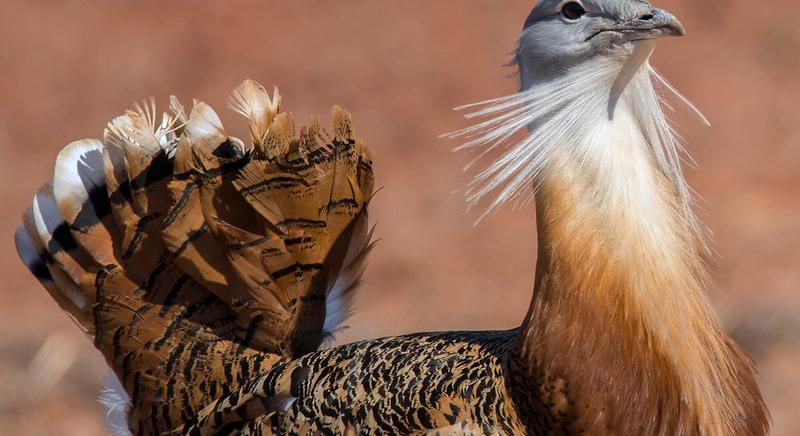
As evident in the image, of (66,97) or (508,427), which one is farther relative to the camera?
(66,97)

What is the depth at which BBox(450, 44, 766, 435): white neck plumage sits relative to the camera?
350 centimetres

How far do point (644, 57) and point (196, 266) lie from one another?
1.83 m

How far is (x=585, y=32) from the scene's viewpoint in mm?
3502

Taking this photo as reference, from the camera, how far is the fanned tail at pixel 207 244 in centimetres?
425

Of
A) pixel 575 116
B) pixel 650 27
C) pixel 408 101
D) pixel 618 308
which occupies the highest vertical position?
pixel 650 27

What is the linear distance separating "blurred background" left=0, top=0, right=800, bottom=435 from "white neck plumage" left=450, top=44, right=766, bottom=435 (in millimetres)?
3763

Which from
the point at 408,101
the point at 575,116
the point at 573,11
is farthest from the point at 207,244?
the point at 408,101

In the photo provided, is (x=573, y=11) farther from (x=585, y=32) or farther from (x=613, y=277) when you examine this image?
(x=613, y=277)

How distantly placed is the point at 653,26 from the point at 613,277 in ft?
2.49

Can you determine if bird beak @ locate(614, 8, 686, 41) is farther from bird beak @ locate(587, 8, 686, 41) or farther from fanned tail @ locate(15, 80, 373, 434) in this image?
fanned tail @ locate(15, 80, 373, 434)

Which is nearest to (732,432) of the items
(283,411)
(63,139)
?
(283,411)

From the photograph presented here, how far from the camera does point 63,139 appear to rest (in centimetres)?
1094

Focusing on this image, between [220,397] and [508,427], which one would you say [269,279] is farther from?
[508,427]

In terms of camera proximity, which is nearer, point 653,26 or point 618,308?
point 653,26
